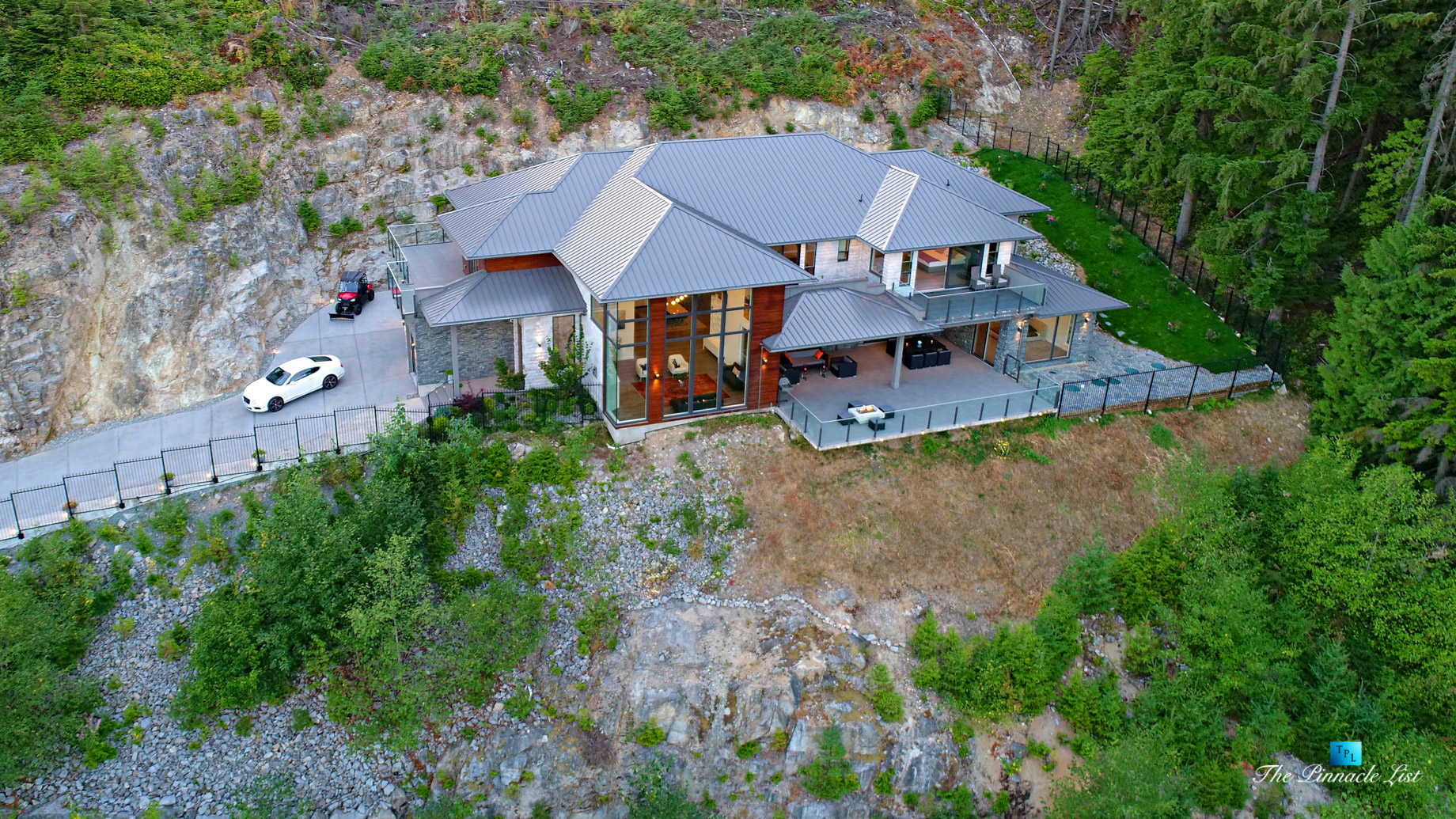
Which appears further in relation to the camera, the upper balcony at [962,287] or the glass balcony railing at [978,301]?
the upper balcony at [962,287]

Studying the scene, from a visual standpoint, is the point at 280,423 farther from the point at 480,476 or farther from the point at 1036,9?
the point at 1036,9

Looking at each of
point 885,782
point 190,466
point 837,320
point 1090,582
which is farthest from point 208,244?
point 1090,582

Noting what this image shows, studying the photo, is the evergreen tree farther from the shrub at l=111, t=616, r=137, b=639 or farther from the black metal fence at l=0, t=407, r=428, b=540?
the shrub at l=111, t=616, r=137, b=639

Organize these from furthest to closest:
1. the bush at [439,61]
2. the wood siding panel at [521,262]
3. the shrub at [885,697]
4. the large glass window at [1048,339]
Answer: the bush at [439,61] < the large glass window at [1048,339] < the wood siding panel at [521,262] < the shrub at [885,697]

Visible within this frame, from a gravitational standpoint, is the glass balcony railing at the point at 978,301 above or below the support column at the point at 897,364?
above

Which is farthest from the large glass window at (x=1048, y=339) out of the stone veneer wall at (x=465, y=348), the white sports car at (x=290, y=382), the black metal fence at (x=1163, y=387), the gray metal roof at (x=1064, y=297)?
the white sports car at (x=290, y=382)

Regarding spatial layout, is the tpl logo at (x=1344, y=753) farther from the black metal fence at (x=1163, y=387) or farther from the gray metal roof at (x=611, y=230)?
the gray metal roof at (x=611, y=230)
